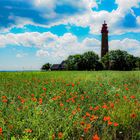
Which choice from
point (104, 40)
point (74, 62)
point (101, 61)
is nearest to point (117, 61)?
Answer: point (101, 61)

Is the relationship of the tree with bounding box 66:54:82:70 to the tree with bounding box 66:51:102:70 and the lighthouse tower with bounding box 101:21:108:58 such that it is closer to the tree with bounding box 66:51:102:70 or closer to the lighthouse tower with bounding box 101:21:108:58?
the tree with bounding box 66:51:102:70

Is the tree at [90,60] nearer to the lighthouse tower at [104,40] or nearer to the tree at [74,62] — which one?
the tree at [74,62]

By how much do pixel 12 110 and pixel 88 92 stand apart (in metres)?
4.34

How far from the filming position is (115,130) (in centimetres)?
671

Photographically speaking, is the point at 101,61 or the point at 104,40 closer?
the point at 101,61

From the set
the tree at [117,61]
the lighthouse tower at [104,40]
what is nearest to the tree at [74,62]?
the tree at [117,61]

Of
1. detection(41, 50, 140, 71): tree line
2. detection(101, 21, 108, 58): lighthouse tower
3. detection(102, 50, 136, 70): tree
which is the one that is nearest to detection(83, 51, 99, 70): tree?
detection(41, 50, 140, 71): tree line

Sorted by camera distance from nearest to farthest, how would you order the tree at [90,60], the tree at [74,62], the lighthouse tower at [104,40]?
the tree at [90,60], the tree at [74,62], the lighthouse tower at [104,40]

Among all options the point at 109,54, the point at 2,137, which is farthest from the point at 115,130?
the point at 109,54

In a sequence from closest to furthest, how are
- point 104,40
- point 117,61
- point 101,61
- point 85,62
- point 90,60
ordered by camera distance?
1. point 90,60
2. point 85,62
3. point 117,61
4. point 101,61
5. point 104,40

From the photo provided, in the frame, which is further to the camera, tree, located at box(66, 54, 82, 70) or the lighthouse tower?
the lighthouse tower

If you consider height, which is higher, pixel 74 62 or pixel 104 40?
pixel 104 40

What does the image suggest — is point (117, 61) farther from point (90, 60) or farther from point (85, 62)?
point (85, 62)

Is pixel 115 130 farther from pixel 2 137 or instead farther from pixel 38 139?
pixel 2 137
